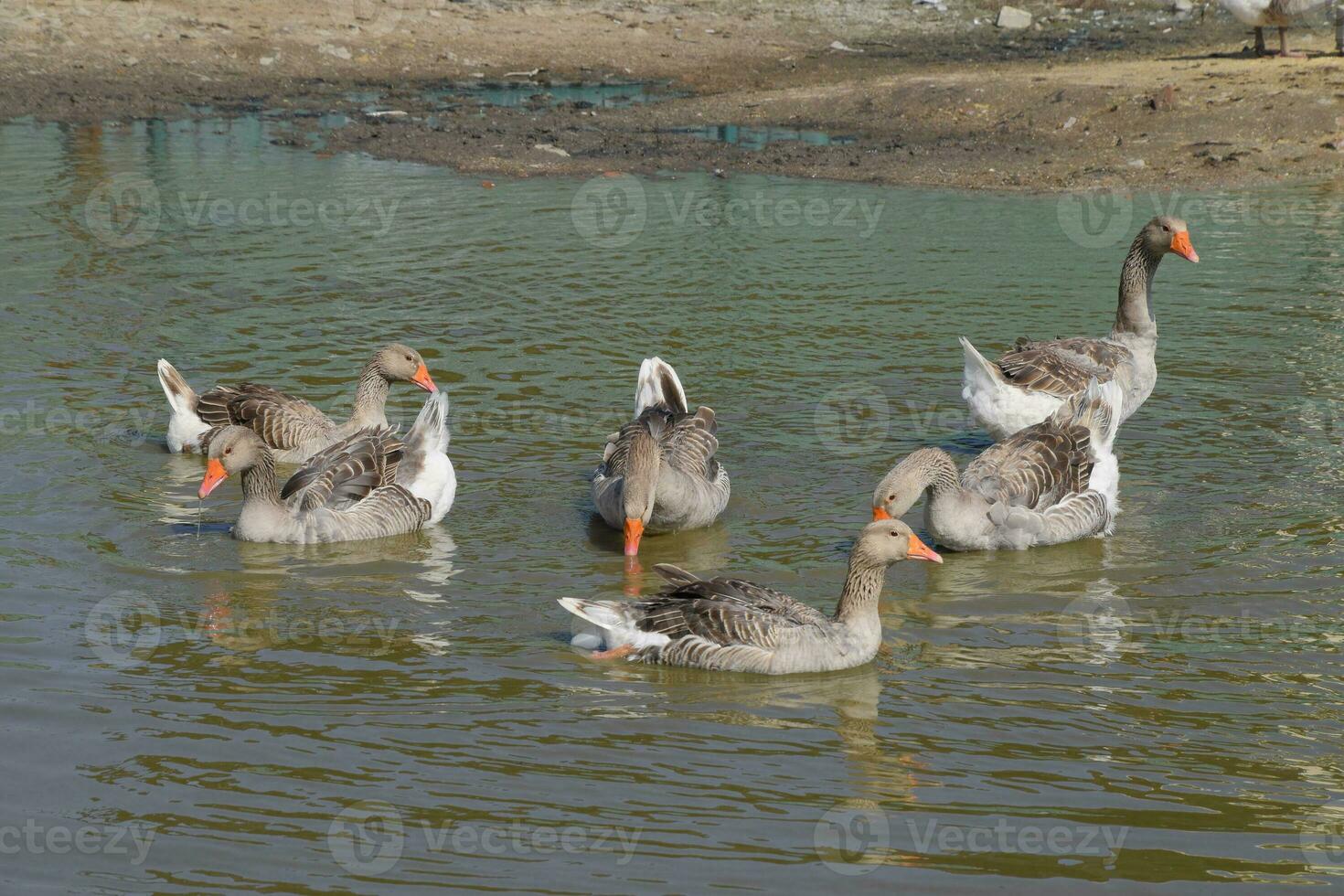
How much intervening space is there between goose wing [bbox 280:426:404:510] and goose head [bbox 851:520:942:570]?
3.79 metres

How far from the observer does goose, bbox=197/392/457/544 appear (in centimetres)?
1042

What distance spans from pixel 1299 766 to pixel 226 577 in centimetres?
631

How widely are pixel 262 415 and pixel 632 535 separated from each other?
369cm

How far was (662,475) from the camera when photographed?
1046 centimetres

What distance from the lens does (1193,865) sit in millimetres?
6359

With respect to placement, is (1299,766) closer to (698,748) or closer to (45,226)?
(698,748)

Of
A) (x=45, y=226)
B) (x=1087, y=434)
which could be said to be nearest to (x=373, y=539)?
(x=1087, y=434)
